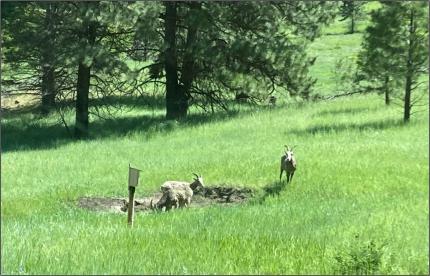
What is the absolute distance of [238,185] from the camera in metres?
13.6

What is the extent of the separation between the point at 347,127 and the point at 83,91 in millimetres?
10538

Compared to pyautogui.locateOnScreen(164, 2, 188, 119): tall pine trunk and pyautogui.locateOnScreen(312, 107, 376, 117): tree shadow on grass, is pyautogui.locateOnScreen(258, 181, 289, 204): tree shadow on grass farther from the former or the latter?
pyautogui.locateOnScreen(164, 2, 188, 119): tall pine trunk

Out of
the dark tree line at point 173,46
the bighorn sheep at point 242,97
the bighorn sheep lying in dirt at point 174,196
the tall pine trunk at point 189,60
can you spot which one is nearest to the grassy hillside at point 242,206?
the bighorn sheep lying in dirt at point 174,196

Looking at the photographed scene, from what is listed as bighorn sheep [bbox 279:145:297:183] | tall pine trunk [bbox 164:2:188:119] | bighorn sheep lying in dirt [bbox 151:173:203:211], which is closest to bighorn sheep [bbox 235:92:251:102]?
tall pine trunk [bbox 164:2:188:119]

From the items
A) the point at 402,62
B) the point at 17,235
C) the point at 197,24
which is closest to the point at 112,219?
the point at 17,235

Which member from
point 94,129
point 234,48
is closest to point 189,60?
point 234,48

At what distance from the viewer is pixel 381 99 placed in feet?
88.2

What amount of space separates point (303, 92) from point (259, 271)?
22.2 metres

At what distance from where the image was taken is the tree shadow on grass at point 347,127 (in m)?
A: 18.6

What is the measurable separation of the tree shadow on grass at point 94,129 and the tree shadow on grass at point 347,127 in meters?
5.17

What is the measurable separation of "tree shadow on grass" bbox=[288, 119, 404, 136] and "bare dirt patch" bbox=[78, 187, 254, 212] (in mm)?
5880

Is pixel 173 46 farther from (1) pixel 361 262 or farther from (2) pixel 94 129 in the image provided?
(1) pixel 361 262

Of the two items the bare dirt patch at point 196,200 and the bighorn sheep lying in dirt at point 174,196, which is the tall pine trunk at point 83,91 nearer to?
the bare dirt patch at point 196,200

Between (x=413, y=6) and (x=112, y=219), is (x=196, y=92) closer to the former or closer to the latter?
(x=413, y=6)
